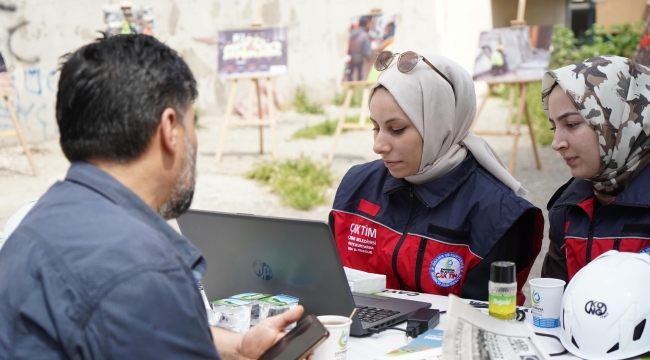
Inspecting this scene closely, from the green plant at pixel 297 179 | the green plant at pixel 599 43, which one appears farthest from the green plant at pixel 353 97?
the green plant at pixel 297 179

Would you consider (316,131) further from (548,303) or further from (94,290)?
(94,290)

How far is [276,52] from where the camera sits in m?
8.27

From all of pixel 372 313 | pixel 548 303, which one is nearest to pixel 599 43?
pixel 548 303

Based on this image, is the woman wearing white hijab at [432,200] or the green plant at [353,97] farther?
the green plant at [353,97]

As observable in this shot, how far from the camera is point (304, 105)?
12438 mm

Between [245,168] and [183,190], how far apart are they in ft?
21.3

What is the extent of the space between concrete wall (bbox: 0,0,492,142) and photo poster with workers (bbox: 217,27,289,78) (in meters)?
2.04

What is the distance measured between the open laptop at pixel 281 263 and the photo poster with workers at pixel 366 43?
6.12 meters

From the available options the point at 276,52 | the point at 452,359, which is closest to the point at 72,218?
the point at 452,359

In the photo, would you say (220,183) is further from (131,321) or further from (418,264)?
(131,321)

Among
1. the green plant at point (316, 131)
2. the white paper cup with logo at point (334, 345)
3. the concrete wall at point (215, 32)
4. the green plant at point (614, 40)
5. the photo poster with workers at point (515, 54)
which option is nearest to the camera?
the white paper cup with logo at point (334, 345)

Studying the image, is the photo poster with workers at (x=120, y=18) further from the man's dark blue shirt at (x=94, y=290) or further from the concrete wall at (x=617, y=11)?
the concrete wall at (x=617, y=11)

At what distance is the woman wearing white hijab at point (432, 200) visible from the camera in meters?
2.47

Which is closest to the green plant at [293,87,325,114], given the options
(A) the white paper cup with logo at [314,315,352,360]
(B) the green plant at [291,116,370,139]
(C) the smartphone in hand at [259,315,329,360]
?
(B) the green plant at [291,116,370,139]
